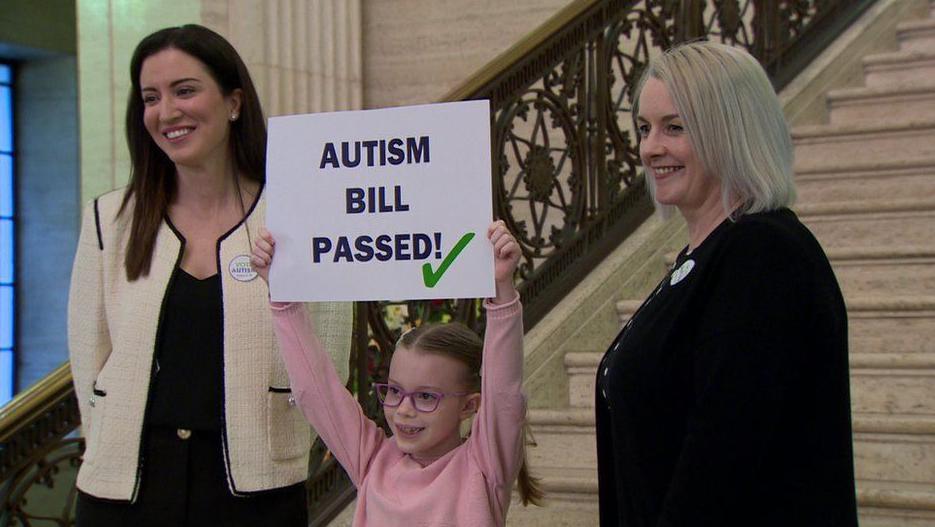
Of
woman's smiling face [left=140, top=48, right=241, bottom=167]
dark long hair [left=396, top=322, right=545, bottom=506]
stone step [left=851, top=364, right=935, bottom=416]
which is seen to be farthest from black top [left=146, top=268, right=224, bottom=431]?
stone step [left=851, top=364, right=935, bottom=416]

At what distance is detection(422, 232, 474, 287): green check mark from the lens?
213 centimetres

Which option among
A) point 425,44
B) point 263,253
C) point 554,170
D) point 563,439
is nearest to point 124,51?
point 425,44

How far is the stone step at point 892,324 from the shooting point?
4.25 metres

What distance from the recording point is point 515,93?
4613 millimetres

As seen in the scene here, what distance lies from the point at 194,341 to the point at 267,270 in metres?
0.23

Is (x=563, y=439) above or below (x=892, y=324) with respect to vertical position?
below

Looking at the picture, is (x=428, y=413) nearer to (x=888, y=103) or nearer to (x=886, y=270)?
(x=886, y=270)

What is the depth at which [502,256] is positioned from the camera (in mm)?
2107

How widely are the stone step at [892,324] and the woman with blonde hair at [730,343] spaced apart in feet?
8.12

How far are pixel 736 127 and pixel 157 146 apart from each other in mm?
1217

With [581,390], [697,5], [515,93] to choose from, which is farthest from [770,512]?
[697,5]

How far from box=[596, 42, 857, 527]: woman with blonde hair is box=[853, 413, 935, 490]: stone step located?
6.53ft

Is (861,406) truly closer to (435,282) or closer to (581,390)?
(581,390)

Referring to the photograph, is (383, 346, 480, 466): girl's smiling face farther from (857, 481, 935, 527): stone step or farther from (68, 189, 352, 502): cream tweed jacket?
(857, 481, 935, 527): stone step
